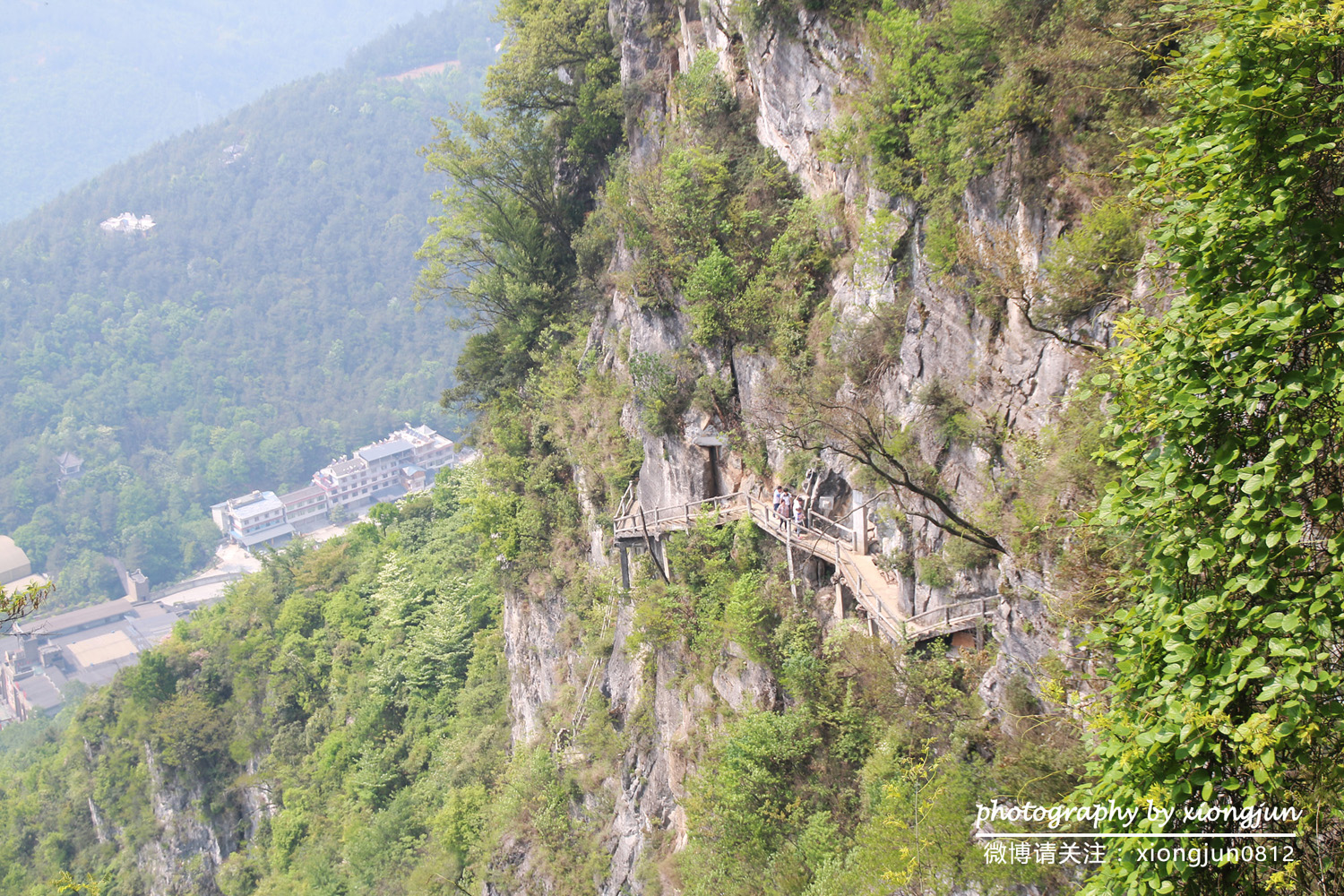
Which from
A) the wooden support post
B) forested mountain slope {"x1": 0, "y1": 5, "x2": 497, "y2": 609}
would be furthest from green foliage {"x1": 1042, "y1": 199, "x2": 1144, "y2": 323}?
forested mountain slope {"x1": 0, "y1": 5, "x2": 497, "y2": 609}

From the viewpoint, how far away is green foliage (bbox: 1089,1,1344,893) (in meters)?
4.93

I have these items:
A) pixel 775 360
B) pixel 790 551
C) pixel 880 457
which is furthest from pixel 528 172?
pixel 880 457

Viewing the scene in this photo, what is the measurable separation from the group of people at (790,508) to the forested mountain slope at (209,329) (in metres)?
132

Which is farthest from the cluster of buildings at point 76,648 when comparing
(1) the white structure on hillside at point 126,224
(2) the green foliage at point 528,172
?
(1) the white structure on hillside at point 126,224

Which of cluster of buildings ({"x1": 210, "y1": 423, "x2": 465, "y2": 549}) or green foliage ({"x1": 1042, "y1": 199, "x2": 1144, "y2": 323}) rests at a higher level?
cluster of buildings ({"x1": 210, "y1": 423, "x2": 465, "y2": 549})

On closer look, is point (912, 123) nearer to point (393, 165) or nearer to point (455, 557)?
point (455, 557)

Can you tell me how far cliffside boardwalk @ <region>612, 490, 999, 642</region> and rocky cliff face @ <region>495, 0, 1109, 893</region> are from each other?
35cm

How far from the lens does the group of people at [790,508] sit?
14.9 meters

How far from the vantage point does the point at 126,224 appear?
161375 mm

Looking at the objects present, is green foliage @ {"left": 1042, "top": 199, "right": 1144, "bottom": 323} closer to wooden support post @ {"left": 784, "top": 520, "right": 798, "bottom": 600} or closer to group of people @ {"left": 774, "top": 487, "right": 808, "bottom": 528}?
group of people @ {"left": 774, "top": 487, "right": 808, "bottom": 528}

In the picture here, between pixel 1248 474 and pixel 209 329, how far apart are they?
589ft

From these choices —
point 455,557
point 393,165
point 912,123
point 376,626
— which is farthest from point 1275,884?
point 393,165

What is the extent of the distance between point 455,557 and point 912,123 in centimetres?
3022

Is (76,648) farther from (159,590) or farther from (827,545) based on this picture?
(827,545)
